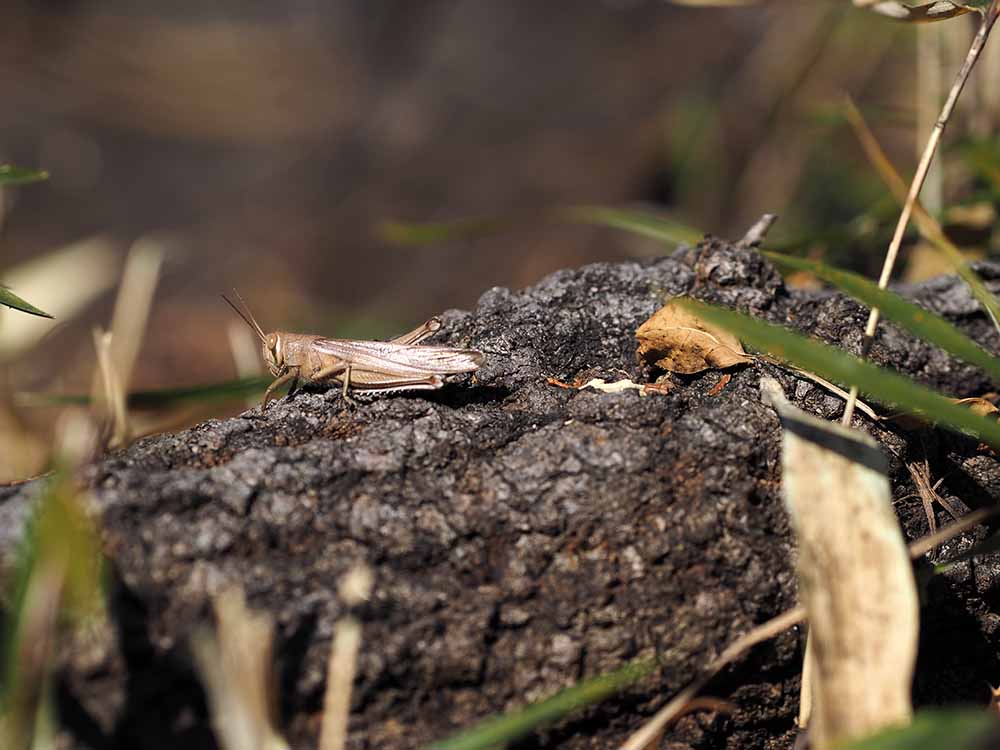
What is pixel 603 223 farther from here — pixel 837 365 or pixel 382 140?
pixel 382 140

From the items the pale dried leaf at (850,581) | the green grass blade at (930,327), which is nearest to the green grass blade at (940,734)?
the pale dried leaf at (850,581)

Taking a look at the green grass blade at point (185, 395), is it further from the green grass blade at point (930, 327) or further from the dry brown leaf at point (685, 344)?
the green grass blade at point (930, 327)

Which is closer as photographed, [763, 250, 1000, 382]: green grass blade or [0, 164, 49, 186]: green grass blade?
[763, 250, 1000, 382]: green grass blade

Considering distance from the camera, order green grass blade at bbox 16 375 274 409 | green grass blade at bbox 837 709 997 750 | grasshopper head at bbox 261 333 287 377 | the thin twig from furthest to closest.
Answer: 1. green grass blade at bbox 16 375 274 409
2. grasshopper head at bbox 261 333 287 377
3. the thin twig
4. green grass blade at bbox 837 709 997 750

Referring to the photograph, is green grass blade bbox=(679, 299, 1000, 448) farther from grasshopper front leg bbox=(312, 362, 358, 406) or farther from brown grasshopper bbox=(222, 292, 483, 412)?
grasshopper front leg bbox=(312, 362, 358, 406)

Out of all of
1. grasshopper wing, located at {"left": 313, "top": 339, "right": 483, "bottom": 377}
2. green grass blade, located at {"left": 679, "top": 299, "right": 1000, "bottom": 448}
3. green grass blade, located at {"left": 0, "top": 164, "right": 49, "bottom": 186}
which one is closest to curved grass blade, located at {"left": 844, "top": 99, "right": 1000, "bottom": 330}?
green grass blade, located at {"left": 679, "top": 299, "right": 1000, "bottom": 448}

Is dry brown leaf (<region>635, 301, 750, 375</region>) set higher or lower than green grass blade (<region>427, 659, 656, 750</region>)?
higher

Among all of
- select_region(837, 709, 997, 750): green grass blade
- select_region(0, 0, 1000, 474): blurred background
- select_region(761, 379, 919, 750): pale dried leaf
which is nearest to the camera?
select_region(837, 709, 997, 750): green grass blade

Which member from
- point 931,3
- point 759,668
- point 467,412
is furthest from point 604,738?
point 931,3
